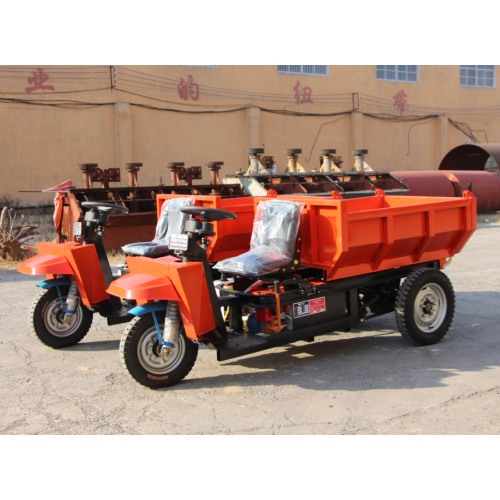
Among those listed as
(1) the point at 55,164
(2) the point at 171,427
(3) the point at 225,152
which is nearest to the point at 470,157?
(3) the point at 225,152

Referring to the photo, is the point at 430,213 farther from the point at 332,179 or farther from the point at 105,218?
the point at 332,179

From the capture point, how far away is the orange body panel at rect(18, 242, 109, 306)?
18.3ft

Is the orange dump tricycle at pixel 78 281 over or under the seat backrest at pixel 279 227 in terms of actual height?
under

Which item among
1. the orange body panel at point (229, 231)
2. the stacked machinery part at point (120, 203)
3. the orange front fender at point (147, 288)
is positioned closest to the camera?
the orange front fender at point (147, 288)

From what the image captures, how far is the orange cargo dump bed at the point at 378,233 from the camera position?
5.08 m

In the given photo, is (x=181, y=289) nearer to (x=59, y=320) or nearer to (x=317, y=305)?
(x=317, y=305)

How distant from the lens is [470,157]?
22031 mm

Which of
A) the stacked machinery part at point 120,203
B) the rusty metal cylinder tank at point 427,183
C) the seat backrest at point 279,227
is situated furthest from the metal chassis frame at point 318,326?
the rusty metal cylinder tank at point 427,183

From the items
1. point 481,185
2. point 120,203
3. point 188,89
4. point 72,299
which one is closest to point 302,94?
point 188,89

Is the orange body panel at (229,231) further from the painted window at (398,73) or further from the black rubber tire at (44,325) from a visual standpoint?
the painted window at (398,73)

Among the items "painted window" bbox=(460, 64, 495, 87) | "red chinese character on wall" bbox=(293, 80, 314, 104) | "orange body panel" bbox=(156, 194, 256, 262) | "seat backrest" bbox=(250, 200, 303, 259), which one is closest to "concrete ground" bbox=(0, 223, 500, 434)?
"seat backrest" bbox=(250, 200, 303, 259)

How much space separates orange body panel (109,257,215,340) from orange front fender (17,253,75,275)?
116cm

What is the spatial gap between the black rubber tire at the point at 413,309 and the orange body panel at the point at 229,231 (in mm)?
1830

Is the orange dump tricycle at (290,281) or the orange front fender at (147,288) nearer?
the orange front fender at (147,288)
